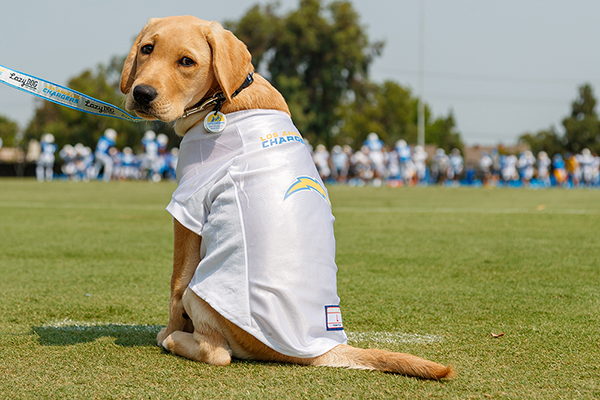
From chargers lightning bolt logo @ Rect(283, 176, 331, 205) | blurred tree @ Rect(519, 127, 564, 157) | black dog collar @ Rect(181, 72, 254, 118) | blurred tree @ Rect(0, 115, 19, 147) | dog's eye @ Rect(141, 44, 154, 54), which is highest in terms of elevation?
blurred tree @ Rect(0, 115, 19, 147)

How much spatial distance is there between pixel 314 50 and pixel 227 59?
5308cm

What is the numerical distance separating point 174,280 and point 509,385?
1.59 meters

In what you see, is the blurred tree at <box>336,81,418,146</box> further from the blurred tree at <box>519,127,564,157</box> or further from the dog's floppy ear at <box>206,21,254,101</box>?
the dog's floppy ear at <box>206,21,254,101</box>

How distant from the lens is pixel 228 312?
106 inches

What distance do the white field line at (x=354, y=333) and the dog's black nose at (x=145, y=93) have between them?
4.49 ft

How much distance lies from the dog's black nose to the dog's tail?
4.61ft

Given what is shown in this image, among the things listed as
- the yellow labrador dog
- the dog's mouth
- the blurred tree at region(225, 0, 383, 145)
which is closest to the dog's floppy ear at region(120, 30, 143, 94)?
the yellow labrador dog

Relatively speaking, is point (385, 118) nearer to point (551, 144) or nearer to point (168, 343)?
point (551, 144)

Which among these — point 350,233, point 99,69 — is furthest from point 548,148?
point 350,233

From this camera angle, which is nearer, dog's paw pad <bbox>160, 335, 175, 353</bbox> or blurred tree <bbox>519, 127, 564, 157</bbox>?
dog's paw pad <bbox>160, 335, 175, 353</bbox>

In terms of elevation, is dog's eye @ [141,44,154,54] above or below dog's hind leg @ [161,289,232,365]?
above

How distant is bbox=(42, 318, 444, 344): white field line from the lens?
3.36 meters

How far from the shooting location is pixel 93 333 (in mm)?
3391

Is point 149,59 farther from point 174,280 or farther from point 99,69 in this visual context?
point 99,69
